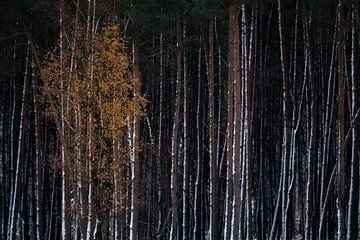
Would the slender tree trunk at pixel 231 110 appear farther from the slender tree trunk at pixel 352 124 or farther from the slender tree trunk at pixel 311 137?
the slender tree trunk at pixel 352 124

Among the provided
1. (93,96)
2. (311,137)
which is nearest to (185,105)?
(93,96)

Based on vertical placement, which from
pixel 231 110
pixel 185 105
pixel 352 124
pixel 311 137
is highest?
pixel 185 105

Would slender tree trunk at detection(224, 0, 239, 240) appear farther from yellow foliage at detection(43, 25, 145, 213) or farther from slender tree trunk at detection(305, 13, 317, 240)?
yellow foliage at detection(43, 25, 145, 213)

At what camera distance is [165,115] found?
2198cm

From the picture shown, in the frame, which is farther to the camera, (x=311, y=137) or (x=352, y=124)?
(x=311, y=137)

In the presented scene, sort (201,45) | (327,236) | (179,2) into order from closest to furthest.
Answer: (179,2)
(327,236)
(201,45)

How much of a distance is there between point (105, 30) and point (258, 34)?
5513mm

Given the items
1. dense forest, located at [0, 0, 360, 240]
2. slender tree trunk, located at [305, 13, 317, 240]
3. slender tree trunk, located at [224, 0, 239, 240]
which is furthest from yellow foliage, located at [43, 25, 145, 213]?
slender tree trunk, located at [305, 13, 317, 240]

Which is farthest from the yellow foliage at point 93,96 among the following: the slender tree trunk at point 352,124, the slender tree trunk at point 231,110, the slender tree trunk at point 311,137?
the slender tree trunk at point 352,124

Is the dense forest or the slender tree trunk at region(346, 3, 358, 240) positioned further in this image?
the dense forest

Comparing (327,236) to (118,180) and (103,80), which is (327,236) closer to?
(118,180)

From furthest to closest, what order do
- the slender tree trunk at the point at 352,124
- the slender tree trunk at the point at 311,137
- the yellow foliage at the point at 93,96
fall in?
the yellow foliage at the point at 93,96 → the slender tree trunk at the point at 311,137 → the slender tree trunk at the point at 352,124

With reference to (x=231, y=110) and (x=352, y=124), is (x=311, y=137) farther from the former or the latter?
(x=231, y=110)

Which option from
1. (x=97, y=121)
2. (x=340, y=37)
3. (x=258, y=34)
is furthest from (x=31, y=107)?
(x=340, y=37)
